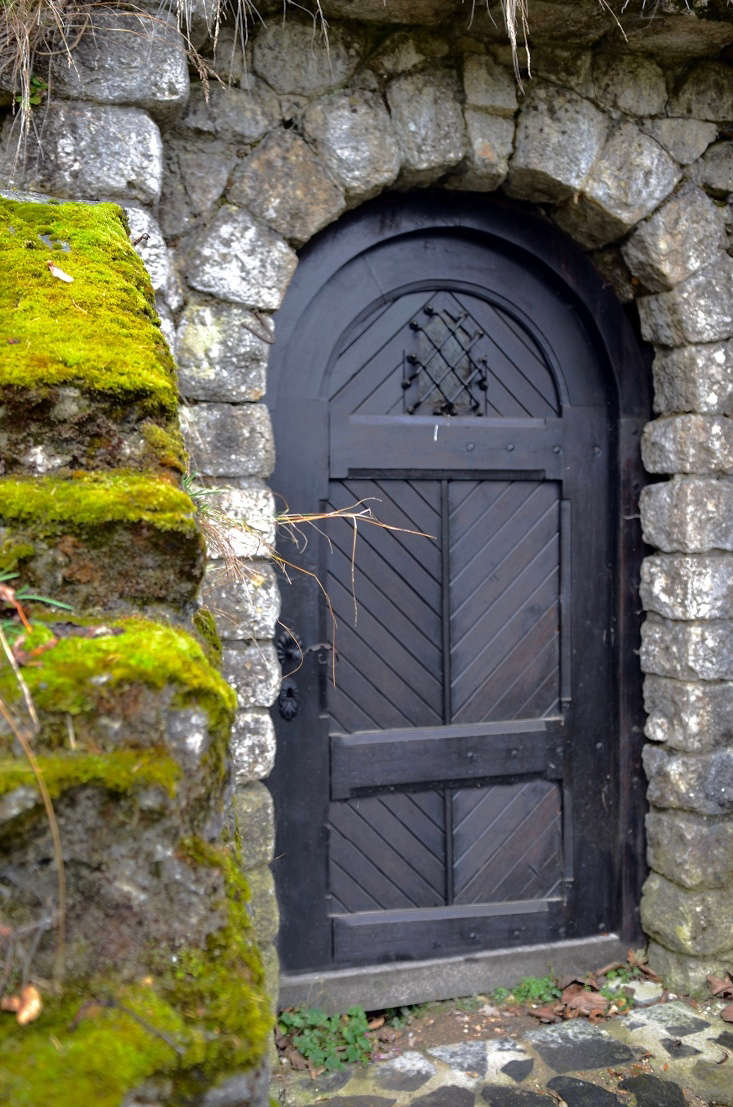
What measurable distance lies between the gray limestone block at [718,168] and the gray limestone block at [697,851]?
7.27 feet

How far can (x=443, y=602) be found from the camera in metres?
3.09

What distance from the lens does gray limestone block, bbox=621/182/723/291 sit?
9.96ft

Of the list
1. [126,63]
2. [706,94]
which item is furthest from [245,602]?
[706,94]

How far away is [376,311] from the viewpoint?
3023mm

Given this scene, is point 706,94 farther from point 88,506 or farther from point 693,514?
point 88,506

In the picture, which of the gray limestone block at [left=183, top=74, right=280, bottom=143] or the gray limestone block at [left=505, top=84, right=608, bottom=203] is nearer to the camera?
the gray limestone block at [left=183, top=74, right=280, bottom=143]

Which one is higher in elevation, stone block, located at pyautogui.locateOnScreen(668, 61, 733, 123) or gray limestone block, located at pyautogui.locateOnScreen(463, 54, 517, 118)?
stone block, located at pyautogui.locateOnScreen(668, 61, 733, 123)

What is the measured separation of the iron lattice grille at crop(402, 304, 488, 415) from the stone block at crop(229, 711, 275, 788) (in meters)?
1.16

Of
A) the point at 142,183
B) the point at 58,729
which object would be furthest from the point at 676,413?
the point at 58,729

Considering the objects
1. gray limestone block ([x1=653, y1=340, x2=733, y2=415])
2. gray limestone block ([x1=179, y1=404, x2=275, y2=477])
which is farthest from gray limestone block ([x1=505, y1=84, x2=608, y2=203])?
gray limestone block ([x1=179, y1=404, x2=275, y2=477])

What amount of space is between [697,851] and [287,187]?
260 centimetres

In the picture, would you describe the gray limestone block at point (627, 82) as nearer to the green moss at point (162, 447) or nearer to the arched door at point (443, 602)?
the arched door at point (443, 602)

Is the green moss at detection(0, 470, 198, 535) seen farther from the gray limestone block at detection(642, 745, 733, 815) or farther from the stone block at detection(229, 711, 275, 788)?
the gray limestone block at detection(642, 745, 733, 815)

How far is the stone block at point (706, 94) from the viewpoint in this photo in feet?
10.0
